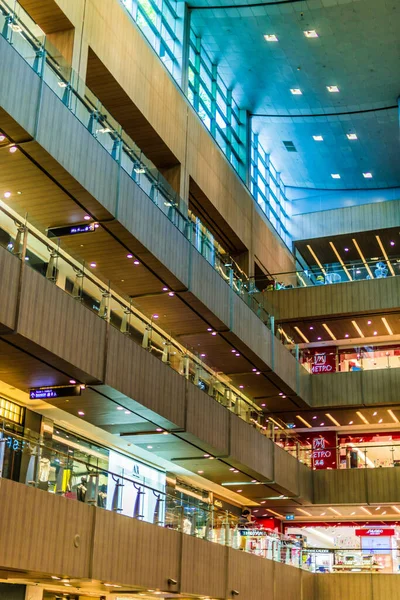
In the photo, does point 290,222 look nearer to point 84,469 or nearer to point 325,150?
point 325,150

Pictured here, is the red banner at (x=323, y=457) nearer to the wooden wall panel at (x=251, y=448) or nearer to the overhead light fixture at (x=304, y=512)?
the overhead light fixture at (x=304, y=512)

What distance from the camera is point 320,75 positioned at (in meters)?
33.3

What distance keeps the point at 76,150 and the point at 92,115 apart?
123cm

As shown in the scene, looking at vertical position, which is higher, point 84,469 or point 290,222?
point 290,222

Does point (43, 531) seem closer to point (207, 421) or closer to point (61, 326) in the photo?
Answer: point (61, 326)

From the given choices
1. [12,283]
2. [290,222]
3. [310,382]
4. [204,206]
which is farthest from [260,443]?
[290,222]

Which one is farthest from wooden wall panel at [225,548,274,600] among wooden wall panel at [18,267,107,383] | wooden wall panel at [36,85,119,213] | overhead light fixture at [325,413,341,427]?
overhead light fixture at [325,413,341,427]

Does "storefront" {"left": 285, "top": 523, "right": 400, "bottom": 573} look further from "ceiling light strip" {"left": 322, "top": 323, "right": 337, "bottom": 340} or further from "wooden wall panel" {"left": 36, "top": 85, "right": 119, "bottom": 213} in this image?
"wooden wall panel" {"left": 36, "top": 85, "right": 119, "bottom": 213}

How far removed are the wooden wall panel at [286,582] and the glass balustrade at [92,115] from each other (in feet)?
32.7

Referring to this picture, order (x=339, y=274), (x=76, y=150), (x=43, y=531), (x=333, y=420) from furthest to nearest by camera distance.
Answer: (x=333, y=420) → (x=339, y=274) → (x=76, y=150) → (x=43, y=531)

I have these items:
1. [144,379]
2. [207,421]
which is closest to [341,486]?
[207,421]

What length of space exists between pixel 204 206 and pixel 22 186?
47.0 feet

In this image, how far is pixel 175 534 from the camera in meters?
Result: 18.9

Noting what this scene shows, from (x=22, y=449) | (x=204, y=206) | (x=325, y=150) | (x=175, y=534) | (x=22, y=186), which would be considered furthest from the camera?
(x=325, y=150)
